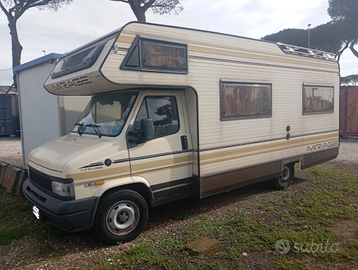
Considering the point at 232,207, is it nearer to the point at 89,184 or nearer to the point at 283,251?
the point at 283,251

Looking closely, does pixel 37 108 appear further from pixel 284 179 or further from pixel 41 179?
pixel 284 179

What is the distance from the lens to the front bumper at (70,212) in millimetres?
3771

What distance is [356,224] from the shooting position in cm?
472

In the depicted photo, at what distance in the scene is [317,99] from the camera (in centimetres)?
704

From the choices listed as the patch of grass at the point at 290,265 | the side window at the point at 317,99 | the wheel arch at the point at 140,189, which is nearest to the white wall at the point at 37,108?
the wheel arch at the point at 140,189

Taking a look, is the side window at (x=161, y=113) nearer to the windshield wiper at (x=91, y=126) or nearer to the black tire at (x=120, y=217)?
the windshield wiper at (x=91, y=126)

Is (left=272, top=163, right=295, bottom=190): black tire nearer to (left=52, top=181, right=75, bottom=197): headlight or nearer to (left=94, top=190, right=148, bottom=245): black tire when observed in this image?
(left=94, top=190, right=148, bottom=245): black tire

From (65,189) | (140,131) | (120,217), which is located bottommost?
(120,217)

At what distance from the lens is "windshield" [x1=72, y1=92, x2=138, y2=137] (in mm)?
4413

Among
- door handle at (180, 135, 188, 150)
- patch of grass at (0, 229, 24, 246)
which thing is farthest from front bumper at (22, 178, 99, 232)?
door handle at (180, 135, 188, 150)

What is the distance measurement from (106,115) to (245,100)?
253cm

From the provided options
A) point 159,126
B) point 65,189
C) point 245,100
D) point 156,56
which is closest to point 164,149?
point 159,126

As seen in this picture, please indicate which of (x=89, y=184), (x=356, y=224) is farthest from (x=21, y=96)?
(x=356, y=224)

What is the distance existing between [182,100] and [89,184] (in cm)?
201
